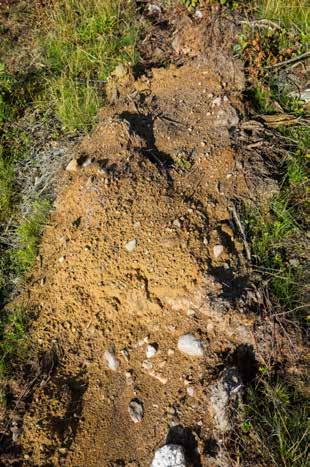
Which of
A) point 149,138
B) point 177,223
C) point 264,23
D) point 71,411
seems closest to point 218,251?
point 177,223

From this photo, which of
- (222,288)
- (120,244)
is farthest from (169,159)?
(222,288)

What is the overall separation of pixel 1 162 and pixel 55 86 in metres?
0.83

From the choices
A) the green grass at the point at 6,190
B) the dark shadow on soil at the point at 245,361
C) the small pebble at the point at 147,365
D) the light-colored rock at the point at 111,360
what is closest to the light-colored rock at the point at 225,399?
the dark shadow on soil at the point at 245,361

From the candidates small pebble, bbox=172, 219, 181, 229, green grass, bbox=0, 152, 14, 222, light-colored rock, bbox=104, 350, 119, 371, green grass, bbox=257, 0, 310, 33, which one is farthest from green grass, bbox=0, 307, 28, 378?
green grass, bbox=257, 0, 310, 33

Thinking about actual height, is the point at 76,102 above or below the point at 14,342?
above

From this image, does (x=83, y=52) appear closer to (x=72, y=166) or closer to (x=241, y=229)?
(x=72, y=166)

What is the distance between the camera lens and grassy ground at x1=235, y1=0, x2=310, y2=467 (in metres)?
2.18

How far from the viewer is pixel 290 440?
2172 millimetres

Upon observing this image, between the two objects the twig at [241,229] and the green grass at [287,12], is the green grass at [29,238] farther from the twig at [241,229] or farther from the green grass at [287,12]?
the green grass at [287,12]

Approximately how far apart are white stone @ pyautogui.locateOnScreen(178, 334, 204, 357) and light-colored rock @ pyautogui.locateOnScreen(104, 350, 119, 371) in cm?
38

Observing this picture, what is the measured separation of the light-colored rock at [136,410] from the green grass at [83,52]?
2131 mm

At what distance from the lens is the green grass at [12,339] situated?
8.96 feet

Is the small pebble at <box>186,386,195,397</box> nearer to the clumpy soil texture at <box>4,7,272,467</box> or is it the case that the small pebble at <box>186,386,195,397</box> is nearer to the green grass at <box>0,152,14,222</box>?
the clumpy soil texture at <box>4,7,272,467</box>

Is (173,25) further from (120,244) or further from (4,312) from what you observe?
(4,312)
